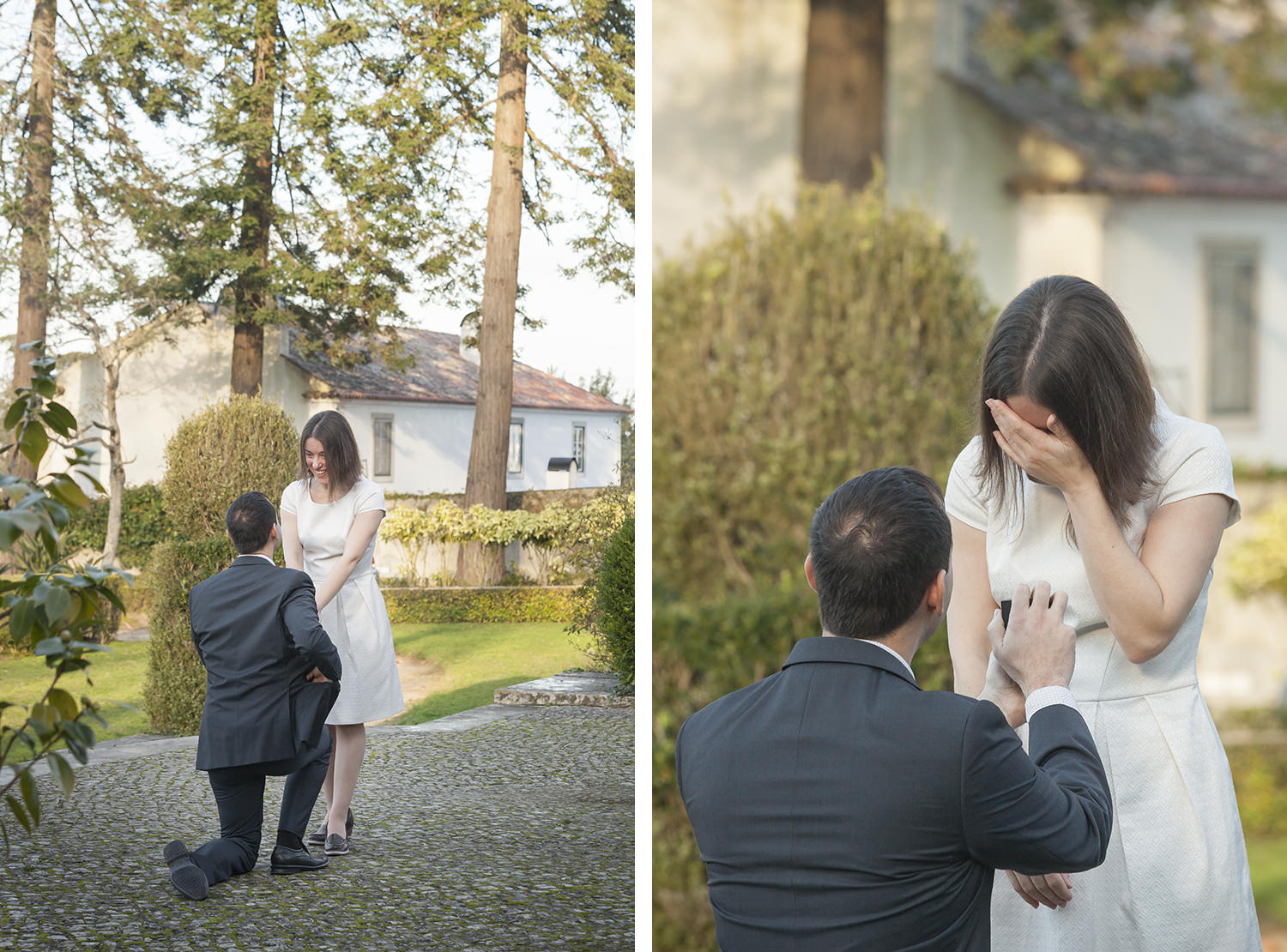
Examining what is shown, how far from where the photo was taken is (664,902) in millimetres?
3742

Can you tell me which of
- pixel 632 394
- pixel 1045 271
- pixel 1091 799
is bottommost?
pixel 1091 799

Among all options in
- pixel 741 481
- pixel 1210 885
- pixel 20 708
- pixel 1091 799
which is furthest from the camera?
pixel 741 481

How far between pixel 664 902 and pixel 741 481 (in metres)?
1.46

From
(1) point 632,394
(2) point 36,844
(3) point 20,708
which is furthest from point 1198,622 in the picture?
(2) point 36,844

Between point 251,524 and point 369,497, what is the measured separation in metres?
0.40

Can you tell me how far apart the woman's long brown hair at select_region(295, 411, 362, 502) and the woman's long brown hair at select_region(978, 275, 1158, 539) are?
7.39ft

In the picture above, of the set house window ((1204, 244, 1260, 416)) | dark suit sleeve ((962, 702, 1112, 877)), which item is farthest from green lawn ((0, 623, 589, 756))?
house window ((1204, 244, 1260, 416))

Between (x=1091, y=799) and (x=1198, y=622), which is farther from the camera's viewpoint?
(x=1198, y=622)

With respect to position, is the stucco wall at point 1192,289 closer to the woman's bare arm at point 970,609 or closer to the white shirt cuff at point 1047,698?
Answer: the woman's bare arm at point 970,609

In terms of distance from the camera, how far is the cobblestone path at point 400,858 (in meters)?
3.25

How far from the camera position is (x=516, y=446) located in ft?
12.1

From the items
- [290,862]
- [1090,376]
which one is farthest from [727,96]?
[290,862]

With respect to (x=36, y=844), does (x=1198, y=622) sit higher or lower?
higher

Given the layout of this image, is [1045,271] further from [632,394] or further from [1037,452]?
[1037,452]
